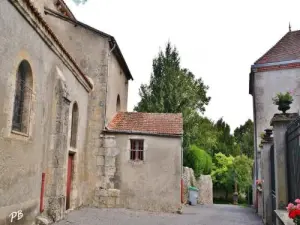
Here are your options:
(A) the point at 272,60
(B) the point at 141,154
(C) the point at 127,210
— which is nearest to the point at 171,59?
(A) the point at 272,60

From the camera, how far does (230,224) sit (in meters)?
10.8

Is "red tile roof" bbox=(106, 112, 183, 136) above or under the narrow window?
above

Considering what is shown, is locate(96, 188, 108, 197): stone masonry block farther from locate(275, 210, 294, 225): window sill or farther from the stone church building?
locate(275, 210, 294, 225): window sill

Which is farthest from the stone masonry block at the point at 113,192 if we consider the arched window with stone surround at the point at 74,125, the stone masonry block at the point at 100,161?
the arched window with stone surround at the point at 74,125

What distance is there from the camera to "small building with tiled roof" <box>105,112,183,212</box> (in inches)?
538

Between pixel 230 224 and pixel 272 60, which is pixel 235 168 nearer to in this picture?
pixel 272 60

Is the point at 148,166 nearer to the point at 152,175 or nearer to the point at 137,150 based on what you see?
the point at 152,175

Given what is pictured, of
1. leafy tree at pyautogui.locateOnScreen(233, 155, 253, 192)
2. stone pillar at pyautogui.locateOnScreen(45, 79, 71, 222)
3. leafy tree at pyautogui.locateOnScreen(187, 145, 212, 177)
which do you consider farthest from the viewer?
leafy tree at pyautogui.locateOnScreen(233, 155, 253, 192)

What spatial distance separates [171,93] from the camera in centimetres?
2689

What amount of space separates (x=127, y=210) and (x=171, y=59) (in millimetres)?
18297

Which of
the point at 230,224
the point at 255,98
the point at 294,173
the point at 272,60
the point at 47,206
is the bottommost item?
the point at 230,224

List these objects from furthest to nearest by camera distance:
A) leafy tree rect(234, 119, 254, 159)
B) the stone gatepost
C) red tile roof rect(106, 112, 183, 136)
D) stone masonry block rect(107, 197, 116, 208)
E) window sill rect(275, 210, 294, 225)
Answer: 1. leafy tree rect(234, 119, 254, 159)
2. red tile roof rect(106, 112, 183, 136)
3. stone masonry block rect(107, 197, 116, 208)
4. the stone gatepost
5. window sill rect(275, 210, 294, 225)

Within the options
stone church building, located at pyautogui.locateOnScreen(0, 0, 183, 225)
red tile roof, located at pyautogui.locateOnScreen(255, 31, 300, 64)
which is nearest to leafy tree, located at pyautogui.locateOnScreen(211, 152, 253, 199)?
red tile roof, located at pyautogui.locateOnScreen(255, 31, 300, 64)

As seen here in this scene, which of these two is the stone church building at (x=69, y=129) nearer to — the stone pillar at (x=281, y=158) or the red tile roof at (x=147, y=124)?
the red tile roof at (x=147, y=124)
